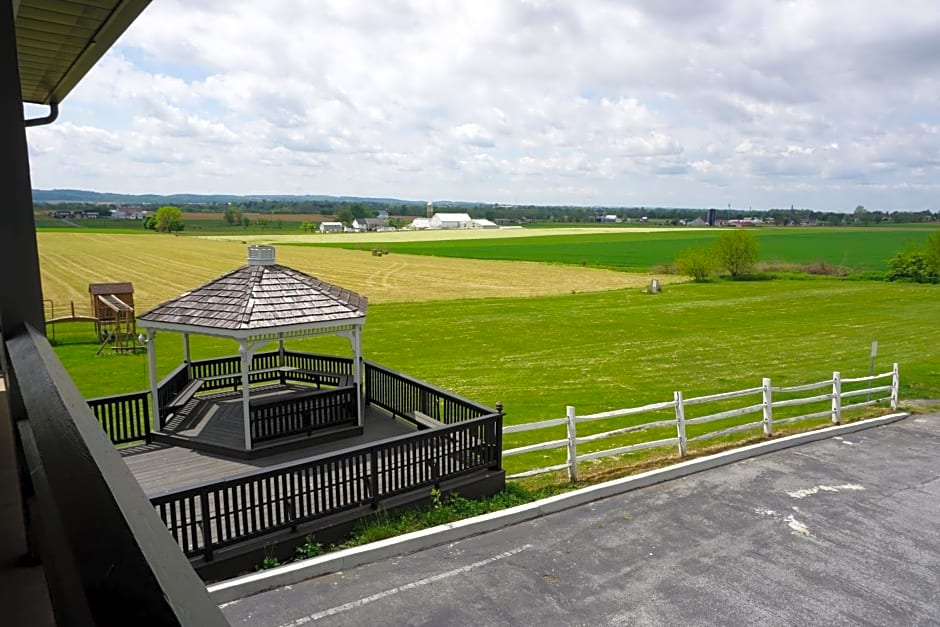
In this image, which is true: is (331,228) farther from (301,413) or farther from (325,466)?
(325,466)

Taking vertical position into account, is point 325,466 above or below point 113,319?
above

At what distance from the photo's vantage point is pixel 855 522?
8.68 meters

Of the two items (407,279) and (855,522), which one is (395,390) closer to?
(855,522)

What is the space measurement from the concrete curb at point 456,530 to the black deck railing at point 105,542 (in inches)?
187

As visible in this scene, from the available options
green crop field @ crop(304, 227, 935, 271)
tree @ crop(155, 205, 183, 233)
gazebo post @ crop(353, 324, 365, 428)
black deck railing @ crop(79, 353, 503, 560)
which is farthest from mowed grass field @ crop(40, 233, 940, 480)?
tree @ crop(155, 205, 183, 233)

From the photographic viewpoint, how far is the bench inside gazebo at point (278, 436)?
7402 mm

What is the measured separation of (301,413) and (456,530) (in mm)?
3967

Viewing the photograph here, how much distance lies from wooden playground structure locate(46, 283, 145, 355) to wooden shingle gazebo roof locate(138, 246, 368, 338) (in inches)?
Result: 583

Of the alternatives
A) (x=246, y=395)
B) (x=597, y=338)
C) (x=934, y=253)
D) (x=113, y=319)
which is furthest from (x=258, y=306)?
Answer: (x=934, y=253)

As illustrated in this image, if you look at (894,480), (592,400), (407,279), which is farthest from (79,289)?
(894,480)

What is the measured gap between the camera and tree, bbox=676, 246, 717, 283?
56.2 meters

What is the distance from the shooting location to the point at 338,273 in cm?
6406

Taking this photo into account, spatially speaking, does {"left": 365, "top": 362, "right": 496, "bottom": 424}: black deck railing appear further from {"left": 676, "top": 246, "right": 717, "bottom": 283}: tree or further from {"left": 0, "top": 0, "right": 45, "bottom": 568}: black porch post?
{"left": 676, "top": 246, "right": 717, "bottom": 283}: tree

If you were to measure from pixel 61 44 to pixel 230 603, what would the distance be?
540cm
